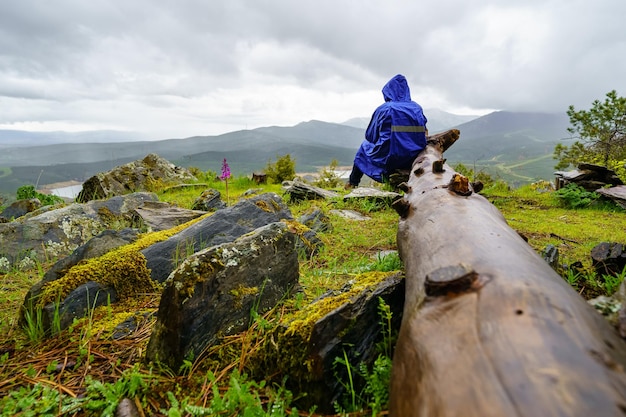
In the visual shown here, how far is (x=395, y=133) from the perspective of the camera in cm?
815

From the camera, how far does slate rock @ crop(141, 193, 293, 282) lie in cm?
307

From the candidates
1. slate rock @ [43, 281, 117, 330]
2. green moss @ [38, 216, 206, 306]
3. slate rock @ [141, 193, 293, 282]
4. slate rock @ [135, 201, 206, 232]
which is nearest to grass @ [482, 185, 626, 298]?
slate rock @ [141, 193, 293, 282]

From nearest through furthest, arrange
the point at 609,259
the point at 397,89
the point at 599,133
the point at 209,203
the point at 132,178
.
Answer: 1. the point at 609,259
2. the point at 209,203
3. the point at 397,89
4. the point at 132,178
5. the point at 599,133

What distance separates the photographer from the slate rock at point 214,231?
10.1ft

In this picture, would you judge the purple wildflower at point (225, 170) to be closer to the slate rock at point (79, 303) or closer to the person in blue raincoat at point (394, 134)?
the slate rock at point (79, 303)

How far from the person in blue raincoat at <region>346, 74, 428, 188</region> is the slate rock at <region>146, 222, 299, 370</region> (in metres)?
6.28

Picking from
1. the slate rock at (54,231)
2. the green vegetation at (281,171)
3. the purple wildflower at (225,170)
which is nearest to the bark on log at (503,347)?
the slate rock at (54,231)

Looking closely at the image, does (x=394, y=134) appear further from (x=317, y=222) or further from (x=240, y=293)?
(x=240, y=293)

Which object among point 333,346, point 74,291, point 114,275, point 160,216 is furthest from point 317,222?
point 333,346

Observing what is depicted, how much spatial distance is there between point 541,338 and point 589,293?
212cm

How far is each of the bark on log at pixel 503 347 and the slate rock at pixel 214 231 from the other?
233 cm

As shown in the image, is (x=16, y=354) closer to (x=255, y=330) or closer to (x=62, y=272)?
(x=62, y=272)

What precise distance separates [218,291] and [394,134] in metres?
6.90

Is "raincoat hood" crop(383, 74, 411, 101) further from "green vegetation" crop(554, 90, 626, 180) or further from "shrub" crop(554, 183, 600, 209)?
"green vegetation" crop(554, 90, 626, 180)
